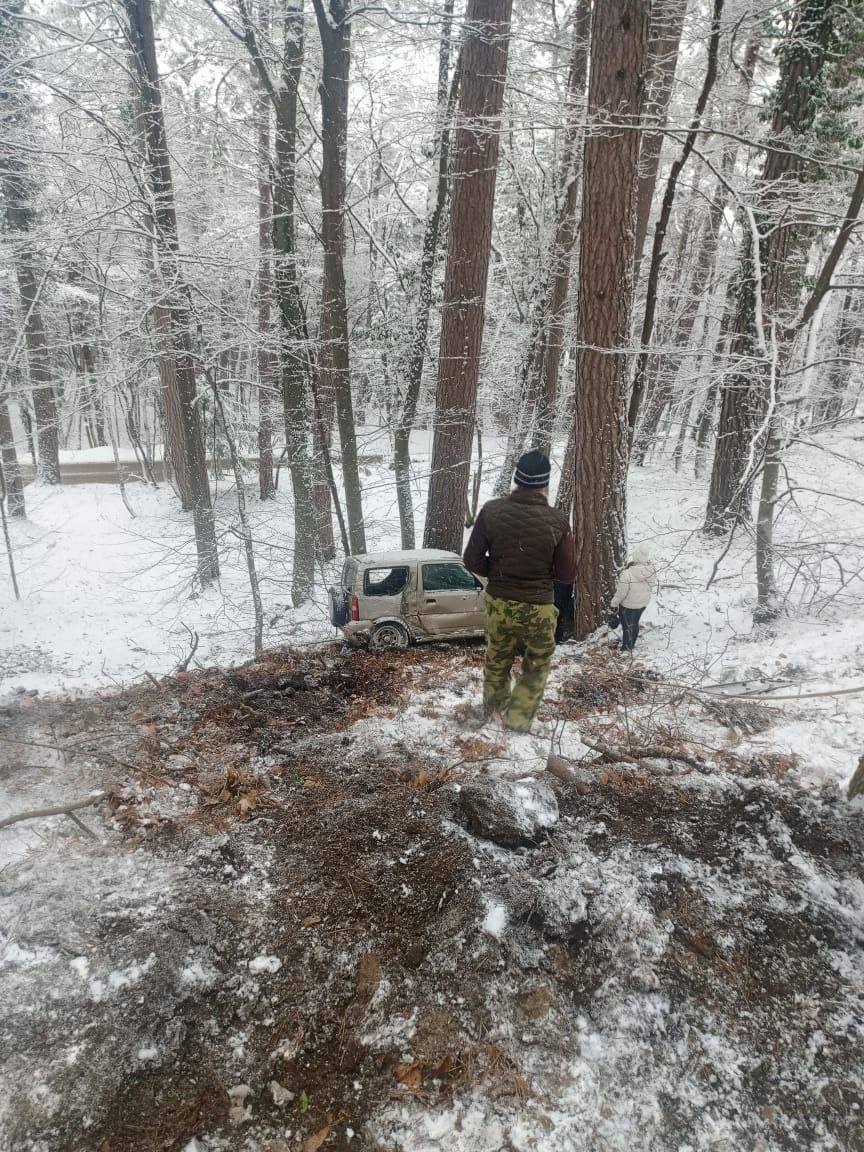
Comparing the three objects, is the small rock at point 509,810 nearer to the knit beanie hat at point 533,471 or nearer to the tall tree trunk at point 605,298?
the knit beanie hat at point 533,471

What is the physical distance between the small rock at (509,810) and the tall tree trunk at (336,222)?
9.06 meters

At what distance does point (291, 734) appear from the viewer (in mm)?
4828

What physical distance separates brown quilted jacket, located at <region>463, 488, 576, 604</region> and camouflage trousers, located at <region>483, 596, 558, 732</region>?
107 mm

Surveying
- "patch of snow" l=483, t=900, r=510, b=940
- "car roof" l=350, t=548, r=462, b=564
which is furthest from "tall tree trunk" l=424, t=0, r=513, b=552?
"patch of snow" l=483, t=900, r=510, b=940

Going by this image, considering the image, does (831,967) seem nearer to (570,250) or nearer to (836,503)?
(836,503)

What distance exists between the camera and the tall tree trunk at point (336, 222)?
9.60 meters

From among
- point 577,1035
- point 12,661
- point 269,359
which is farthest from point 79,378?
point 577,1035

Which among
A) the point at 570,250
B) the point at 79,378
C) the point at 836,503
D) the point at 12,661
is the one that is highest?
the point at 570,250

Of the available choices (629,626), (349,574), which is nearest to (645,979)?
(629,626)

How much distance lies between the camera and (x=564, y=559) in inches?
173

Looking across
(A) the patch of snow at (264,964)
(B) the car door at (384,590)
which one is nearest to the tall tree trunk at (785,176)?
(B) the car door at (384,590)

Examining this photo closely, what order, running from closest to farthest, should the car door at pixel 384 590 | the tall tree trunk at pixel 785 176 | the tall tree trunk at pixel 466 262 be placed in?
the car door at pixel 384 590, the tall tree trunk at pixel 466 262, the tall tree trunk at pixel 785 176

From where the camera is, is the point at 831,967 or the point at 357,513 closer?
the point at 831,967

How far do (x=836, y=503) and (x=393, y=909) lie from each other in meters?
10.4
